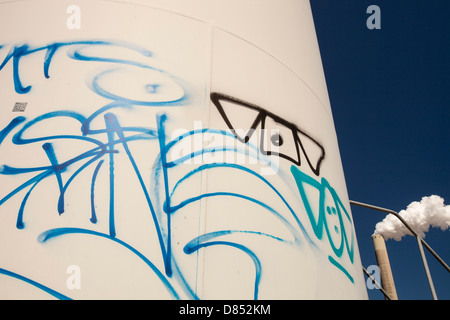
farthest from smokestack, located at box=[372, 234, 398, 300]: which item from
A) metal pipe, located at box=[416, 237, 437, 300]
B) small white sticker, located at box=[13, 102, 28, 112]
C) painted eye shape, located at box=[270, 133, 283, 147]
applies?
small white sticker, located at box=[13, 102, 28, 112]

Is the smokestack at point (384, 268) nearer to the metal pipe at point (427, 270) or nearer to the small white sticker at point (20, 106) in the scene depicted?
the metal pipe at point (427, 270)

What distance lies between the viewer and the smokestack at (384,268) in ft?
61.5

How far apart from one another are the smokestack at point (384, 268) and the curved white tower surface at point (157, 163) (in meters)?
19.3

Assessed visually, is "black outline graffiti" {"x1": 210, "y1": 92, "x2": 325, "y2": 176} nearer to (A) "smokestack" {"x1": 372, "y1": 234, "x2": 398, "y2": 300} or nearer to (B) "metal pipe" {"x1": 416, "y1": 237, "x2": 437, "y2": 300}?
(B) "metal pipe" {"x1": 416, "y1": 237, "x2": 437, "y2": 300}

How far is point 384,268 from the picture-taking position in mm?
19000

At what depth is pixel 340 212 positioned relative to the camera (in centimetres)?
231

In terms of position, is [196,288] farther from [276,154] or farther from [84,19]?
[84,19]

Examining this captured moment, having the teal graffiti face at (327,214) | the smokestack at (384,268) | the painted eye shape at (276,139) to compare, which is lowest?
the teal graffiti face at (327,214)

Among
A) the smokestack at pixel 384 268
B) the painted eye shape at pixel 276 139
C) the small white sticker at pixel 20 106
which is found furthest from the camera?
the smokestack at pixel 384 268

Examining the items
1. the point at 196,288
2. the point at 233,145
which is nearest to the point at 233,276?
the point at 196,288

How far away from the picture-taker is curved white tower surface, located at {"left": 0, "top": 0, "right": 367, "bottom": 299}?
4.63ft

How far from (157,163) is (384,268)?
2071 cm

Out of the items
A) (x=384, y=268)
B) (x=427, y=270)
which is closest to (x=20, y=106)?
(x=427, y=270)

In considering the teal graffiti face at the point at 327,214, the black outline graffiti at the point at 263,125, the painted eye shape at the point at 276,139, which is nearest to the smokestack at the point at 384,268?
the teal graffiti face at the point at 327,214
